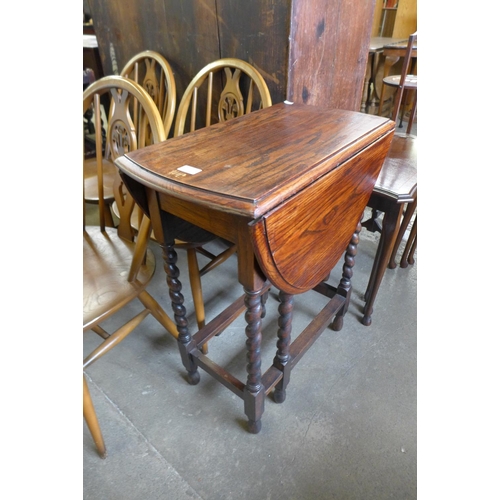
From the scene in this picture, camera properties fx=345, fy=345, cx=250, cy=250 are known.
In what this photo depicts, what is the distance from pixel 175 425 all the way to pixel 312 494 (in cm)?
48

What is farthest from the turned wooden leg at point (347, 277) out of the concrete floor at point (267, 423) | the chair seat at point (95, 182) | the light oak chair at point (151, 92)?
the chair seat at point (95, 182)

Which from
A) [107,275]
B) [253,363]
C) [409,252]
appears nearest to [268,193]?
[253,363]

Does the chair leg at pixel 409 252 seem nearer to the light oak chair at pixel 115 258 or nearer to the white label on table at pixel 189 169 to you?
the light oak chair at pixel 115 258

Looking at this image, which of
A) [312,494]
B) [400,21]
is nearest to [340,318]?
[312,494]

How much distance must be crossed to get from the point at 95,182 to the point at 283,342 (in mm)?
1189

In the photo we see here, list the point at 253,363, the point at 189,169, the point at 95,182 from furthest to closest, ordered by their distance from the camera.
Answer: the point at 95,182, the point at 253,363, the point at 189,169

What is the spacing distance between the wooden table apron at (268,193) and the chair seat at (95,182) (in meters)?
0.69

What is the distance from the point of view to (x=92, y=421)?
103 centimetres

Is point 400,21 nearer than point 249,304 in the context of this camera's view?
No

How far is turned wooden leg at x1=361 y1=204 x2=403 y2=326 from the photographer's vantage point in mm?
1247

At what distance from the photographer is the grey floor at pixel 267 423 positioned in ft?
3.39

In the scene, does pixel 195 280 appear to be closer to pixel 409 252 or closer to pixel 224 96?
→ pixel 224 96
